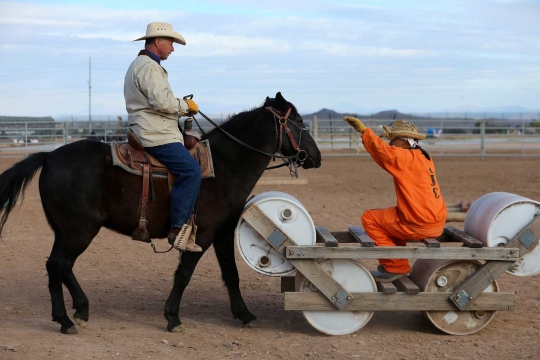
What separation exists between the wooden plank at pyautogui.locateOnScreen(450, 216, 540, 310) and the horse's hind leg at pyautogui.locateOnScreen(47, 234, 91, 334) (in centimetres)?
321

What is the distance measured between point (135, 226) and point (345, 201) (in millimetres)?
8350

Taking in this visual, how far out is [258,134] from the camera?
638 centimetres

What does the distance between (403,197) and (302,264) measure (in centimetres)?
103

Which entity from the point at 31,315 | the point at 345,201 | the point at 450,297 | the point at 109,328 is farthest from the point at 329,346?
the point at 345,201

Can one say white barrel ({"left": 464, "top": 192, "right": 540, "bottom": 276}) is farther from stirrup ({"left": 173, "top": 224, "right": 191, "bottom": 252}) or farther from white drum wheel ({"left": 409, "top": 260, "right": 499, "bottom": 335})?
stirrup ({"left": 173, "top": 224, "right": 191, "bottom": 252})

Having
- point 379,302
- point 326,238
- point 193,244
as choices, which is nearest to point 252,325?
point 193,244

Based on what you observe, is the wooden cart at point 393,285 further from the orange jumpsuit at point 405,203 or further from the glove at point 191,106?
the glove at point 191,106

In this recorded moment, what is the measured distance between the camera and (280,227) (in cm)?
597

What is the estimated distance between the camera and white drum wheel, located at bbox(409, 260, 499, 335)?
6031 millimetres

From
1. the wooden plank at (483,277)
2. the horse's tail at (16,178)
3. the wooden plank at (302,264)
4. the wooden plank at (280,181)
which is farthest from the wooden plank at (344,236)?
the wooden plank at (280,181)

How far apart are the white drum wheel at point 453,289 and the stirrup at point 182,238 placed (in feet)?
6.90

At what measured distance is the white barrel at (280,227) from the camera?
5.95 meters

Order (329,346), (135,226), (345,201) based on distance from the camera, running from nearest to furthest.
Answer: (329,346), (135,226), (345,201)

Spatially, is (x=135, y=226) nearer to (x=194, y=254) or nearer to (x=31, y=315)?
(x=194, y=254)
